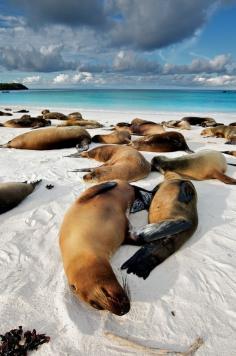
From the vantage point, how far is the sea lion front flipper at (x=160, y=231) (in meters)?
3.07

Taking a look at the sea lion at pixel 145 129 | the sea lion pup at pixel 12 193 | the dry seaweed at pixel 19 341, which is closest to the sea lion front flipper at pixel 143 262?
the dry seaweed at pixel 19 341

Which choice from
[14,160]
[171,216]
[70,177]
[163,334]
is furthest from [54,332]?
[14,160]

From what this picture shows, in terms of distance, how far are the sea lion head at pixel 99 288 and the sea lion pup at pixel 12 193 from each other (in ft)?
6.13

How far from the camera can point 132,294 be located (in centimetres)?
255

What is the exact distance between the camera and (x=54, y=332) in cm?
217

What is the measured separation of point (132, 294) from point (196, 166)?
3.16m

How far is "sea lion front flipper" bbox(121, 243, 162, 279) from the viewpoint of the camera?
2.78 m

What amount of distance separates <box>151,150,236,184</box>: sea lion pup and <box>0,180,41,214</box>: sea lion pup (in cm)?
202

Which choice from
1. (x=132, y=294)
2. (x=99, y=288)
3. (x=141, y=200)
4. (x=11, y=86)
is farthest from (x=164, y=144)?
(x=11, y=86)

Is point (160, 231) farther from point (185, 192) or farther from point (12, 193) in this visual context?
point (12, 193)

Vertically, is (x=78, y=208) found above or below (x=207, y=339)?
above

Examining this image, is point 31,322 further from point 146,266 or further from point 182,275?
point 182,275

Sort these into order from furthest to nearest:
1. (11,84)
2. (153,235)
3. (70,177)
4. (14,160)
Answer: (11,84), (14,160), (70,177), (153,235)

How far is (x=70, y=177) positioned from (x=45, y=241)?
83.1 inches
